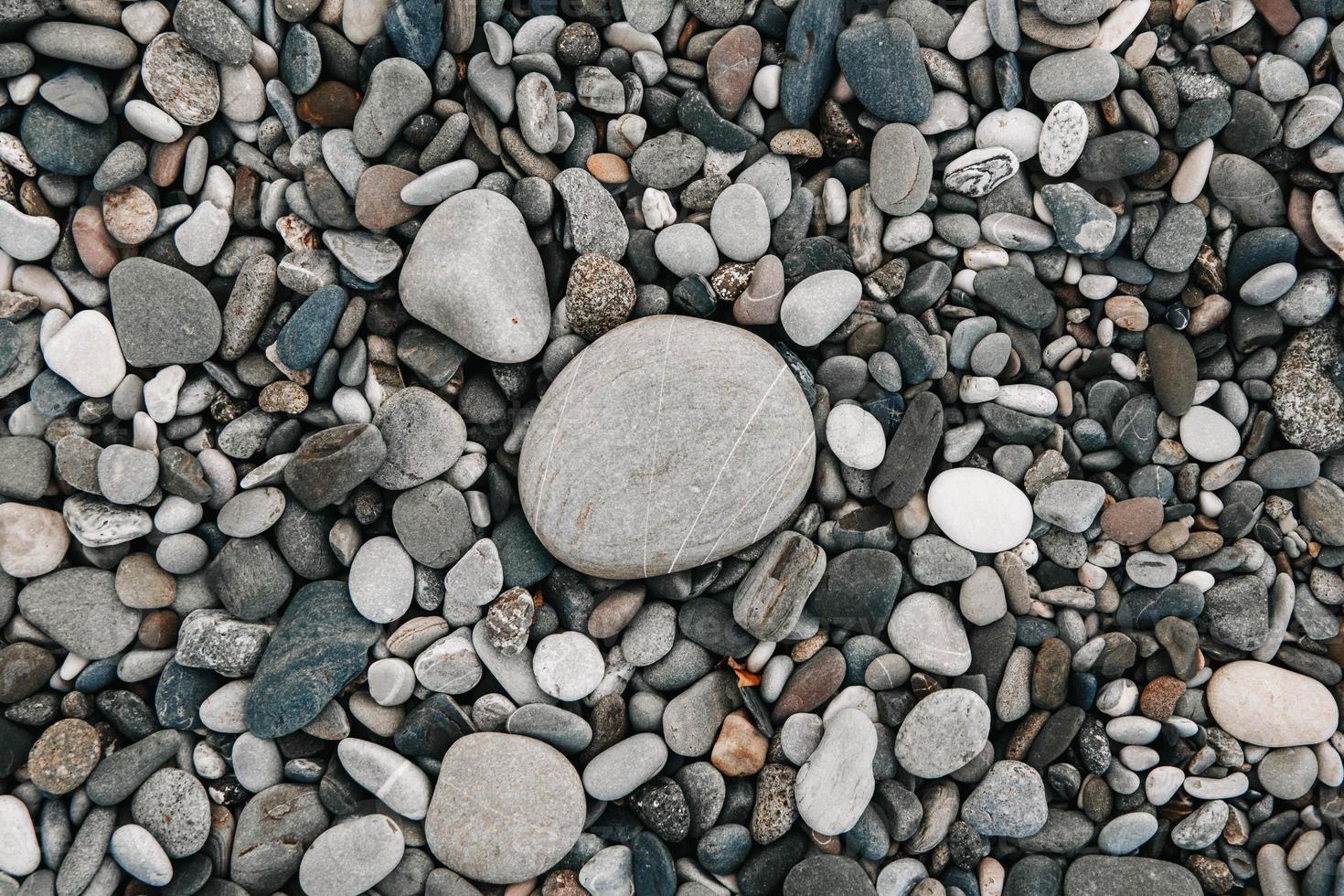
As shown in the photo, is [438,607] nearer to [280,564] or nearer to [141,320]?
[280,564]

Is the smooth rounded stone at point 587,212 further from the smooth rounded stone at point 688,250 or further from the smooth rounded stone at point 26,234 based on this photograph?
the smooth rounded stone at point 26,234

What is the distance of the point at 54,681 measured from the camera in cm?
197

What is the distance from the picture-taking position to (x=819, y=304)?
2.02 metres

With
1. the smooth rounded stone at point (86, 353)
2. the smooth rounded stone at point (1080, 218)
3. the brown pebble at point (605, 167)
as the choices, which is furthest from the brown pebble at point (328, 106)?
the smooth rounded stone at point (1080, 218)

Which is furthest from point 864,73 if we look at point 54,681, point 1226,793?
point 54,681

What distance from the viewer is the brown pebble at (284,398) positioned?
1.97m

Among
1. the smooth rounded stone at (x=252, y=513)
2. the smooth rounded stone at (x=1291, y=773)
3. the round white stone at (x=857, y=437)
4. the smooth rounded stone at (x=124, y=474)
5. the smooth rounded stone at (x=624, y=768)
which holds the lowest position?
the smooth rounded stone at (x=624, y=768)

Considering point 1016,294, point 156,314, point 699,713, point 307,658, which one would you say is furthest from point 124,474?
point 1016,294

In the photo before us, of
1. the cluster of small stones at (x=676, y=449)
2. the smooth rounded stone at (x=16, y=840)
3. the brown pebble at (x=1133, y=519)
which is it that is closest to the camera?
the smooth rounded stone at (x=16, y=840)

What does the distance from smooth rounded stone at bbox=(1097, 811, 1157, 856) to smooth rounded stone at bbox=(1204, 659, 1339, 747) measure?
0.33m

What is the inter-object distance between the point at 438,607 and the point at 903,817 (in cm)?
131

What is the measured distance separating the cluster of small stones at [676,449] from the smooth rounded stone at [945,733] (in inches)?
0.5

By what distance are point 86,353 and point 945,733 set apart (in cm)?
237

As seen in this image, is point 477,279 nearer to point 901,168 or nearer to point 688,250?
point 688,250
